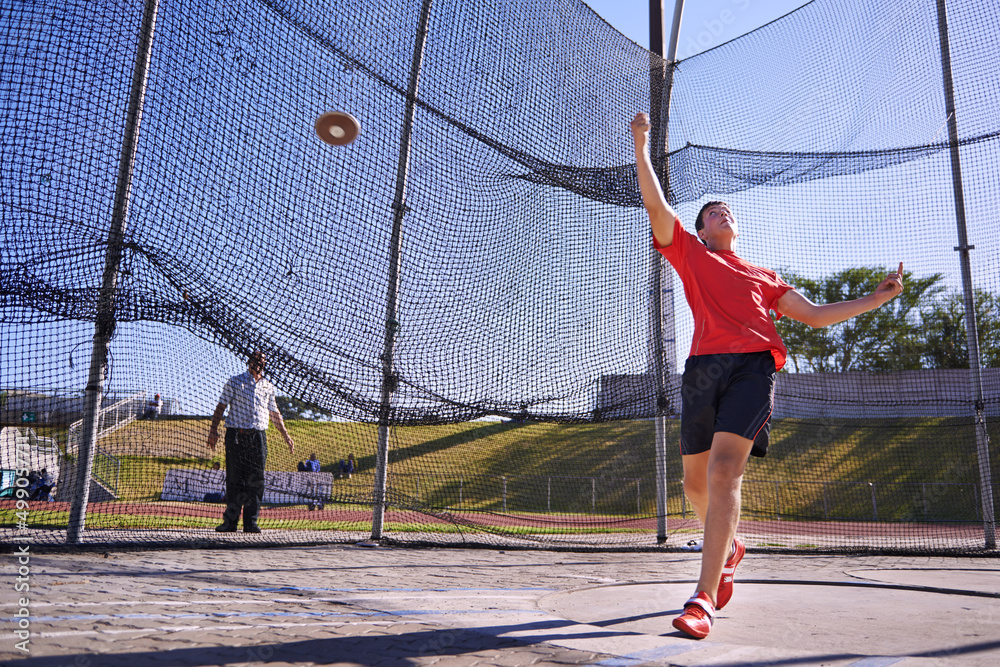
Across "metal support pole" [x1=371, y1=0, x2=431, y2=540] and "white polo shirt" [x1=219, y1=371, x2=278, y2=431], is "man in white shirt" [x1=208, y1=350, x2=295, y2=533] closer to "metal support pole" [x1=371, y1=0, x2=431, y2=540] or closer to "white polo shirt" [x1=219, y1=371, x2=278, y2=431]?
"white polo shirt" [x1=219, y1=371, x2=278, y2=431]

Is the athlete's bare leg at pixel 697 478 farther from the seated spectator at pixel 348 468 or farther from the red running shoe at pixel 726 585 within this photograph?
the seated spectator at pixel 348 468

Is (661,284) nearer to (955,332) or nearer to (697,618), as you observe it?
(697,618)

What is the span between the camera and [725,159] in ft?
20.4

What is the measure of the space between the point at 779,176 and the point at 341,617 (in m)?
5.76

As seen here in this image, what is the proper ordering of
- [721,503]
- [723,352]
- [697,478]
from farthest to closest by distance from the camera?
1. [697,478]
2. [723,352]
3. [721,503]

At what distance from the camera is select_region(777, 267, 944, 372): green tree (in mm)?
13047

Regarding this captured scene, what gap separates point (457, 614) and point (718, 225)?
6.29ft

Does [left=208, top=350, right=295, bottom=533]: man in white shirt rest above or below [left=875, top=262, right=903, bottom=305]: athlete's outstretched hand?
below

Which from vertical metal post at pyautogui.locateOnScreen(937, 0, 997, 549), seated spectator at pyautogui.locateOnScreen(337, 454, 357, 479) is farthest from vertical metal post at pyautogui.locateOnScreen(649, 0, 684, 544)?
seated spectator at pyautogui.locateOnScreen(337, 454, 357, 479)

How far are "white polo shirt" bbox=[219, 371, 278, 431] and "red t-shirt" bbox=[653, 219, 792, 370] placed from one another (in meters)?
3.39

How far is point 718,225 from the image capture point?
9.73 ft

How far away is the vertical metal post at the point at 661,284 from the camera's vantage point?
5.54m

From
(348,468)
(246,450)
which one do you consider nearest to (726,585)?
(246,450)

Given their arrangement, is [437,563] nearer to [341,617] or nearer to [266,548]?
[266,548]
